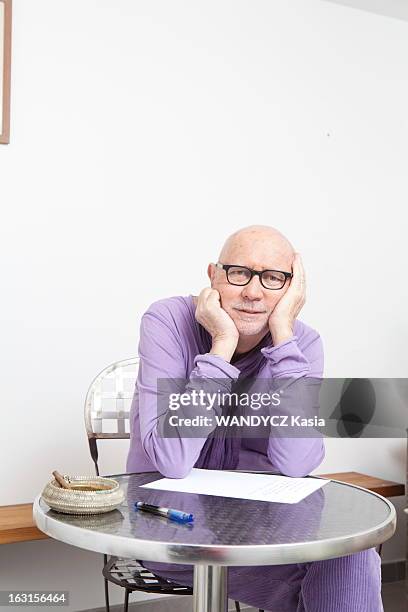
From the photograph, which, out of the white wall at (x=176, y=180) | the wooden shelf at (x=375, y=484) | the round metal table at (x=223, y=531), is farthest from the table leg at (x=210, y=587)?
the wooden shelf at (x=375, y=484)

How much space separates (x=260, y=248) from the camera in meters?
1.98

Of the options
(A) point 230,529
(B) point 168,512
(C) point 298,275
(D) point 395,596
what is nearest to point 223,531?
(A) point 230,529

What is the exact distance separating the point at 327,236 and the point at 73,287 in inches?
50.7

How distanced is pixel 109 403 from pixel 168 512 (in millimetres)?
1260

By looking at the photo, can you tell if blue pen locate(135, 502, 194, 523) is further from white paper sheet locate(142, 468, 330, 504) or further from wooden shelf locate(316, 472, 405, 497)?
wooden shelf locate(316, 472, 405, 497)

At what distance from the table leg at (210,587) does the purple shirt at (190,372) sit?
11.9 inches

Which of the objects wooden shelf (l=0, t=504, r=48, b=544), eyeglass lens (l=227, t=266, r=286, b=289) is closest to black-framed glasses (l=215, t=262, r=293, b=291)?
eyeglass lens (l=227, t=266, r=286, b=289)

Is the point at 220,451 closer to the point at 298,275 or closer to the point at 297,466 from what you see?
the point at 297,466

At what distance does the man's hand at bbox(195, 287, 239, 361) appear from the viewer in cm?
190

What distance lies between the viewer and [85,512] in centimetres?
137

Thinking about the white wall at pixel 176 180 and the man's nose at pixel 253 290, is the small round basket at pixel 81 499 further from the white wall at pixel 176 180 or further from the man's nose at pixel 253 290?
the white wall at pixel 176 180

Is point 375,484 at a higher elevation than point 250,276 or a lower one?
lower

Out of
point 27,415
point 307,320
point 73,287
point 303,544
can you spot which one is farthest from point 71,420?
point 303,544

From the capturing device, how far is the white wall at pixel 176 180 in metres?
2.85
